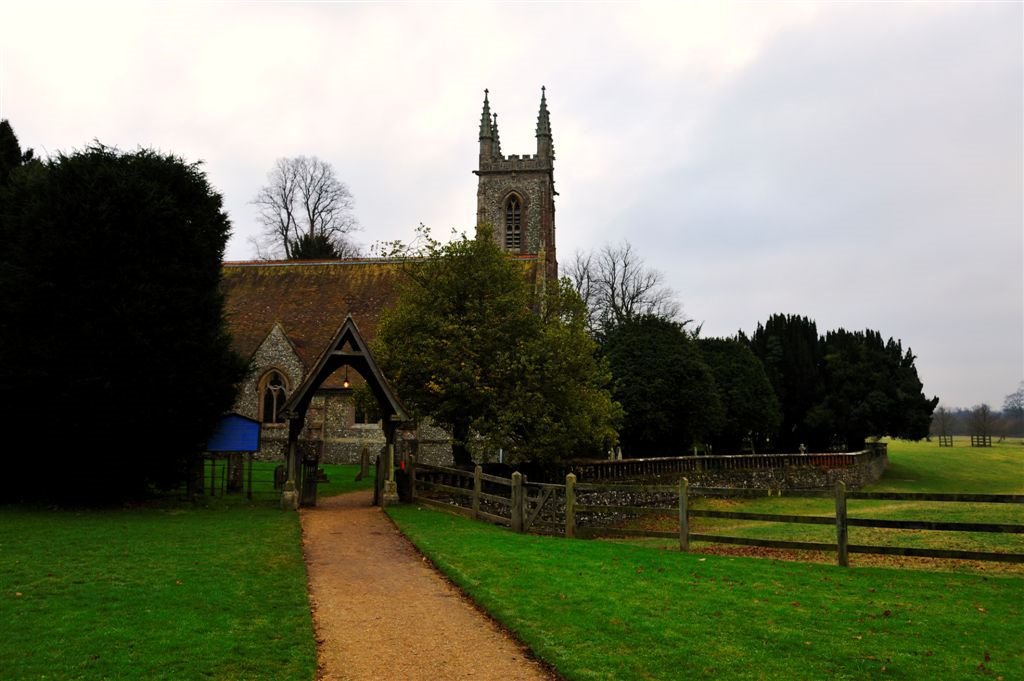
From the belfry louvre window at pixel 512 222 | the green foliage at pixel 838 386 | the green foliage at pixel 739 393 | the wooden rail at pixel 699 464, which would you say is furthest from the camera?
the belfry louvre window at pixel 512 222

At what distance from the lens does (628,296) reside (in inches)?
2336

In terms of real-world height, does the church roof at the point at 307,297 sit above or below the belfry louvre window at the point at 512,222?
below

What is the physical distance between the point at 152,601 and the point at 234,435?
1084cm

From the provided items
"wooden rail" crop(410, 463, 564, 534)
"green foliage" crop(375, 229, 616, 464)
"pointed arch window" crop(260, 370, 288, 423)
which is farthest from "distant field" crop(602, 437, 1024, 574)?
"pointed arch window" crop(260, 370, 288, 423)

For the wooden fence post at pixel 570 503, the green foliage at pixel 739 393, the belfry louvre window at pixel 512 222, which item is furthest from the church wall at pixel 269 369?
the green foliage at pixel 739 393

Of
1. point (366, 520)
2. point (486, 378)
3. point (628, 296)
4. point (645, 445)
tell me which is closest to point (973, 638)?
point (366, 520)

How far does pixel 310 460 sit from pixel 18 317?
24.5 feet

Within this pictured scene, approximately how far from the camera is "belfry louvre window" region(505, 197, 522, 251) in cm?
4894

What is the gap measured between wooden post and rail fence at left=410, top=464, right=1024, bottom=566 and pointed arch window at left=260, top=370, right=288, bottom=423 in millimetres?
16605

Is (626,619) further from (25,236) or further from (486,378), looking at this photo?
(25,236)

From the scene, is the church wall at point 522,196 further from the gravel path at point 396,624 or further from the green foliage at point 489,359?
the gravel path at point 396,624

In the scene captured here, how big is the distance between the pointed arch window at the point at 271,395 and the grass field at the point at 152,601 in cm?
1949

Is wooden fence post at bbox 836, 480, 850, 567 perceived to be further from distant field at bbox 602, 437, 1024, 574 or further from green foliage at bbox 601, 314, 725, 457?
green foliage at bbox 601, 314, 725, 457

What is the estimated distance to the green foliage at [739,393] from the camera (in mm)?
45219
